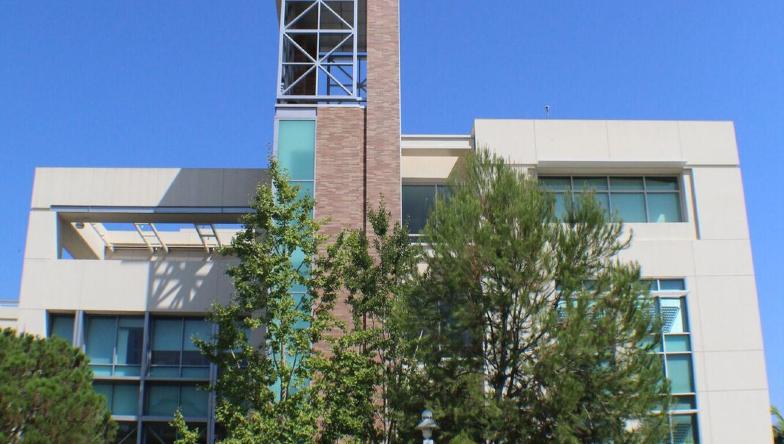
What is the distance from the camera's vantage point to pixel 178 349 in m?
27.6

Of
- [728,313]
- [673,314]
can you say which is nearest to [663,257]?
[673,314]

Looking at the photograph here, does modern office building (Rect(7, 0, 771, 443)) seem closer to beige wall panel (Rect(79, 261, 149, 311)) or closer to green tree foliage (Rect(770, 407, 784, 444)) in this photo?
beige wall panel (Rect(79, 261, 149, 311))

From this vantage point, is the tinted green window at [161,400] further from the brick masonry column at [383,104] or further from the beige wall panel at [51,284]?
the brick masonry column at [383,104]

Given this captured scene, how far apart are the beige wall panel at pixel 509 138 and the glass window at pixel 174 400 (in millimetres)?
11761

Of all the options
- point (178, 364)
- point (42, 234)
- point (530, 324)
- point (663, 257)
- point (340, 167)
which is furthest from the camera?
point (42, 234)

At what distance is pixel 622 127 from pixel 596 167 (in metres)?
1.54

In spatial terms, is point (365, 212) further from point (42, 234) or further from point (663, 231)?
point (42, 234)

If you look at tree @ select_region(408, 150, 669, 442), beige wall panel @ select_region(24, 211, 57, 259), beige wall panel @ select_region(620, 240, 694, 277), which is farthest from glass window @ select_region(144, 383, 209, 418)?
beige wall panel @ select_region(620, 240, 694, 277)

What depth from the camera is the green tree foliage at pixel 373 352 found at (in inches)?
762

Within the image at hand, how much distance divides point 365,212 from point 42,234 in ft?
35.8

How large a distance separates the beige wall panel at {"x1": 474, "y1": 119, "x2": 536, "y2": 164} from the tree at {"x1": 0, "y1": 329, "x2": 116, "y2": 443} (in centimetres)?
1402

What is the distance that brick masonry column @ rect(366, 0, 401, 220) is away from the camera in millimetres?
26047

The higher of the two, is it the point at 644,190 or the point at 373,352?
the point at 644,190

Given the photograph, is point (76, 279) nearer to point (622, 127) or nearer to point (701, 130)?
point (622, 127)
